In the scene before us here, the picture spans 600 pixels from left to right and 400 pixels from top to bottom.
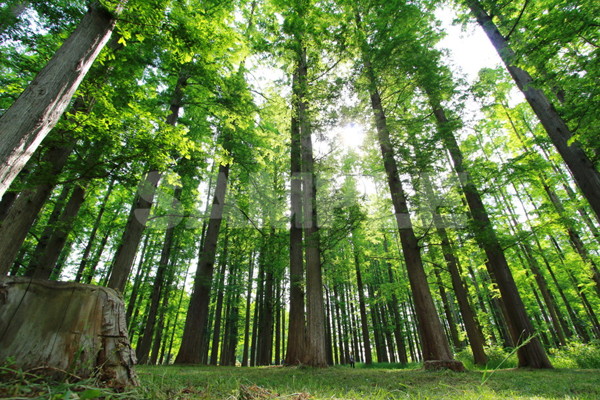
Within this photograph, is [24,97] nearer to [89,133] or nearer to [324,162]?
[89,133]

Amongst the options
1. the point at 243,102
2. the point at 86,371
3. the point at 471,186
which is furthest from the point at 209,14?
the point at 471,186

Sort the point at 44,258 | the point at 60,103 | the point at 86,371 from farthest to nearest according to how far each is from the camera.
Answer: the point at 44,258 → the point at 60,103 → the point at 86,371

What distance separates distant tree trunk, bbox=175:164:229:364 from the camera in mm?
9102

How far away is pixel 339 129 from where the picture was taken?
29.2 feet

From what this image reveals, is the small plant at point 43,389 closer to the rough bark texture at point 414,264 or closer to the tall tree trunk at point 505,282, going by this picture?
the rough bark texture at point 414,264

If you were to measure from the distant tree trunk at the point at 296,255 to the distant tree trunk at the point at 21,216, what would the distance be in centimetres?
585

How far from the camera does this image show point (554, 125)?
6105 mm

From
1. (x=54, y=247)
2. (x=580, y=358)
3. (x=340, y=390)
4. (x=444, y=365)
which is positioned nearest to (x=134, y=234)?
(x=54, y=247)

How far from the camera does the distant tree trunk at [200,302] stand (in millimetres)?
9102

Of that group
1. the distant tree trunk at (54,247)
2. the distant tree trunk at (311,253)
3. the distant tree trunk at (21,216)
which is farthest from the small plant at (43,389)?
the distant tree trunk at (54,247)

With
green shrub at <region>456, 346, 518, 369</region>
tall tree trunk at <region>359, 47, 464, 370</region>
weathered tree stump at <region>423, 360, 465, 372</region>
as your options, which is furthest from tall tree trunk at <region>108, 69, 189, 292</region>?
green shrub at <region>456, 346, 518, 369</region>

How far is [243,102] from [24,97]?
18.5ft

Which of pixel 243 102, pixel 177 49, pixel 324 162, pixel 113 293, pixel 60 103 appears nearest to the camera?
pixel 113 293

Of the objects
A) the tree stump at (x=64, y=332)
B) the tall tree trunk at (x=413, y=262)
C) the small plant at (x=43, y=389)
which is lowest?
the small plant at (x=43, y=389)
